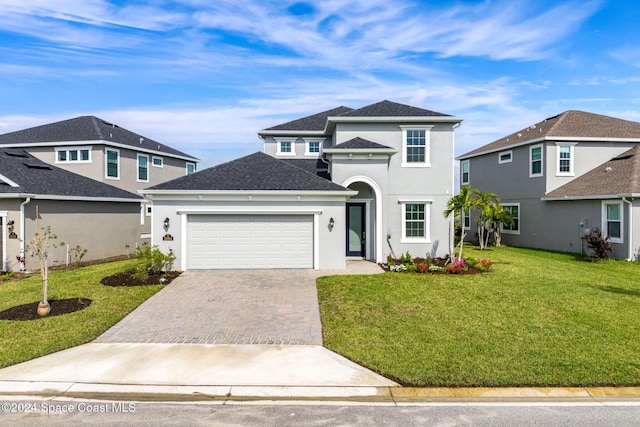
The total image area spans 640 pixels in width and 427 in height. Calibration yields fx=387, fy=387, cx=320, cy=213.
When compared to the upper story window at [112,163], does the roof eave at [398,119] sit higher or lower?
higher

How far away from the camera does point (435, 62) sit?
1866 centimetres

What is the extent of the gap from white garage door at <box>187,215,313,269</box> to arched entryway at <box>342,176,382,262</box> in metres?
2.87

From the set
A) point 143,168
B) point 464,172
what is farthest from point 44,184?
point 464,172

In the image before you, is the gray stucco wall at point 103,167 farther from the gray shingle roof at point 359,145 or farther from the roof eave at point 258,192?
the gray shingle roof at point 359,145

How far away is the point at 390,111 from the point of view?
16.8 meters

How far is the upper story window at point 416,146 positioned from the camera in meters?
16.4

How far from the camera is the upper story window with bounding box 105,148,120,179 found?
844 inches

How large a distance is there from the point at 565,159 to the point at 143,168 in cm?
2417

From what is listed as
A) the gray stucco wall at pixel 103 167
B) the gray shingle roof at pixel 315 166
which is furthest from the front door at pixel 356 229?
the gray stucco wall at pixel 103 167

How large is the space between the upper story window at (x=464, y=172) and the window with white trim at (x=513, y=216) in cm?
486

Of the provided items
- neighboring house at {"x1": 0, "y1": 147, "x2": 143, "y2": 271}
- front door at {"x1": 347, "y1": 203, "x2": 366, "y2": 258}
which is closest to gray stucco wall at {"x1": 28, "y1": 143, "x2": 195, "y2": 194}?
neighboring house at {"x1": 0, "y1": 147, "x2": 143, "y2": 271}

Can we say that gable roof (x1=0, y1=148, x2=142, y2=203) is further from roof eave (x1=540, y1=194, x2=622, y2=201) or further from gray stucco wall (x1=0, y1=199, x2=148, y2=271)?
roof eave (x1=540, y1=194, x2=622, y2=201)

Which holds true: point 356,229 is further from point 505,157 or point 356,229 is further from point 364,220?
point 505,157

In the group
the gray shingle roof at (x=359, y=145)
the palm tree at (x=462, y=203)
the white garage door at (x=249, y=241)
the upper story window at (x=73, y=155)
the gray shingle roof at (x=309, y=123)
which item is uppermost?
the gray shingle roof at (x=309, y=123)
